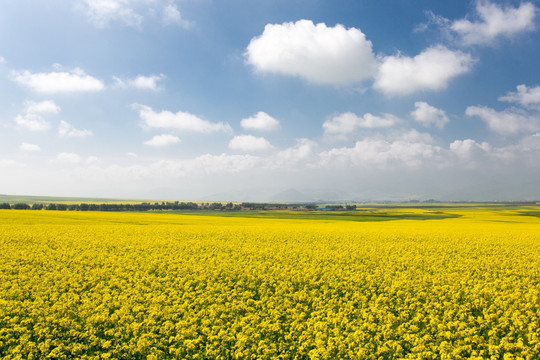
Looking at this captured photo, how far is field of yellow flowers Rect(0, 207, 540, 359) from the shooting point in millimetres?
6715

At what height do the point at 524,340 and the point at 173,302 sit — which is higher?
the point at 173,302

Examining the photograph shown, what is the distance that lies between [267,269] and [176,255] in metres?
5.14

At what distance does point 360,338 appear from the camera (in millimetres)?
6766

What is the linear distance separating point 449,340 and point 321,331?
3057 mm

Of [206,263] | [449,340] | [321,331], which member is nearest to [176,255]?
[206,263]

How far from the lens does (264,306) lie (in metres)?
9.02

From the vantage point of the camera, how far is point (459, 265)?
14.3 metres

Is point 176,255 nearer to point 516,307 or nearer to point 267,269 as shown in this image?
point 267,269

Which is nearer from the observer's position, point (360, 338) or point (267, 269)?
point (360, 338)

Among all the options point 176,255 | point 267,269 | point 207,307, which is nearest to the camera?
point 207,307

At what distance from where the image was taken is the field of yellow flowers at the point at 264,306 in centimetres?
671

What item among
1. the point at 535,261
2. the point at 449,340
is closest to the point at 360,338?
the point at 449,340

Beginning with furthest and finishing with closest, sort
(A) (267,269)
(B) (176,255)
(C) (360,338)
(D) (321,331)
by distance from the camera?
(B) (176,255), (A) (267,269), (D) (321,331), (C) (360,338)

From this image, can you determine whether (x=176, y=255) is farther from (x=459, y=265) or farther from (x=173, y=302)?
(x=459, y=265)
